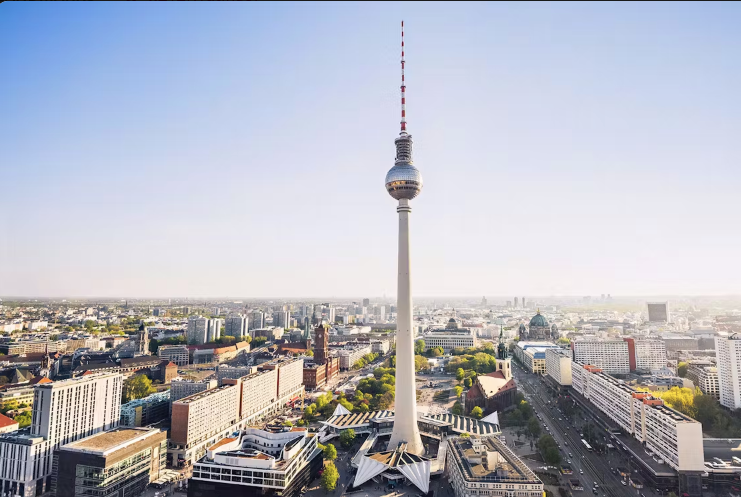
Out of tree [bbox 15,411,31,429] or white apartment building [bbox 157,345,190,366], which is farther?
white apartment building [bbox 157,345,190,366]

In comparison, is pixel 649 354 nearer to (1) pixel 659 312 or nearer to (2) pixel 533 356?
(2) pixel 533 356

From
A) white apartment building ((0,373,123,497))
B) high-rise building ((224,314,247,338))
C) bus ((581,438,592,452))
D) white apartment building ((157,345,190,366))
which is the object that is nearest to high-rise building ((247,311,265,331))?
high-rise building ((224,314,247,338))

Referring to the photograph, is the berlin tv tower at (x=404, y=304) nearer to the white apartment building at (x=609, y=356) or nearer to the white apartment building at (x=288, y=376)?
the white apartment building at (x=288, y=376)

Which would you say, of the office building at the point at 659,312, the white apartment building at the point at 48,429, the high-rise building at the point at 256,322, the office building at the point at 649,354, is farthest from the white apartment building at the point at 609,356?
the high-rise building at the point at 256,322

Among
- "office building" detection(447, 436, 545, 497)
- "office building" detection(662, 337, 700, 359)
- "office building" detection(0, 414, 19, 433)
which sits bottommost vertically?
"office building" detection(0, 414, 19, 433)

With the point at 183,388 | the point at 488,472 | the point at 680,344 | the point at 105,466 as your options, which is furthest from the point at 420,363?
the point at 105,466

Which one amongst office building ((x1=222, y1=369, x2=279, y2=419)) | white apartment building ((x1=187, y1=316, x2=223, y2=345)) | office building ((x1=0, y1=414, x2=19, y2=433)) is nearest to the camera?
office building ((x1=0, y1=414, x2=19, y2=433))

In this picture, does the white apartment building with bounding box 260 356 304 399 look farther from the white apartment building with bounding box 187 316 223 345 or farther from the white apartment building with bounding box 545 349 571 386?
the white apartment building with bounding box 187 316 223 345
